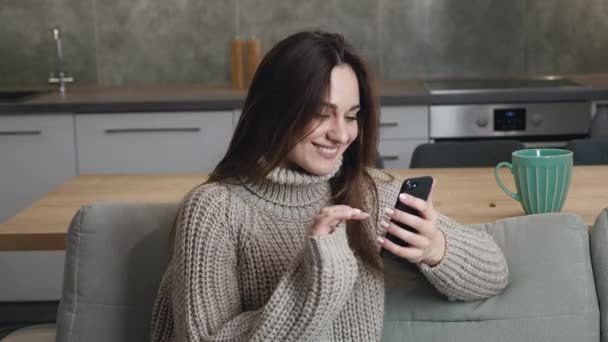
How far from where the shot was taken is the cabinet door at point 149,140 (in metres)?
3.86

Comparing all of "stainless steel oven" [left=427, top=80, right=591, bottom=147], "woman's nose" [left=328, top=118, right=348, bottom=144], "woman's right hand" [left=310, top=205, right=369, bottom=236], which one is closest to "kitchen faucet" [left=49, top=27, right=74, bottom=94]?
"stainless steel oven" [left=427, top=80, right=591, bottom=147]

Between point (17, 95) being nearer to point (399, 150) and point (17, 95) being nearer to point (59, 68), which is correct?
point (59, 68)

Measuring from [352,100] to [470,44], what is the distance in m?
2.97

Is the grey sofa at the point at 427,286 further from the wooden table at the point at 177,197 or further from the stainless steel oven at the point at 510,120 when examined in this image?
the stainless steel oven at the point at 510,120

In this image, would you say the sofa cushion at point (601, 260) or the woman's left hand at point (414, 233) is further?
the sofa cushion at point (601, 260)

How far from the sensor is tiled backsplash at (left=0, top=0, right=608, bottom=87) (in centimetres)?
439

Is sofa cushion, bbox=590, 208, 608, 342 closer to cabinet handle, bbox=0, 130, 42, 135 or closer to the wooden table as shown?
the wooden table

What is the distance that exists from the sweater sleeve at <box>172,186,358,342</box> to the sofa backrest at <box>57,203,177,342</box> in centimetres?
30

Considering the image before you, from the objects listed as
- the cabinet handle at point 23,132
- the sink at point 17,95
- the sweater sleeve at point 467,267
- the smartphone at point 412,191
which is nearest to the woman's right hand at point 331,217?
the smartphone at point 412,191

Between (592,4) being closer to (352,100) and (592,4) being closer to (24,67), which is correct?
(24,67)

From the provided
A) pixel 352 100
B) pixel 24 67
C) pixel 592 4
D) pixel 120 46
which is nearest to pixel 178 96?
pixel 120 46

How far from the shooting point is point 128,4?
14.4 ft

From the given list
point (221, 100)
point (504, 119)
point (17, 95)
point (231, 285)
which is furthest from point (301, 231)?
point (17, 95)

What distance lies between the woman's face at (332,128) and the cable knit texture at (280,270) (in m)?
0.04
